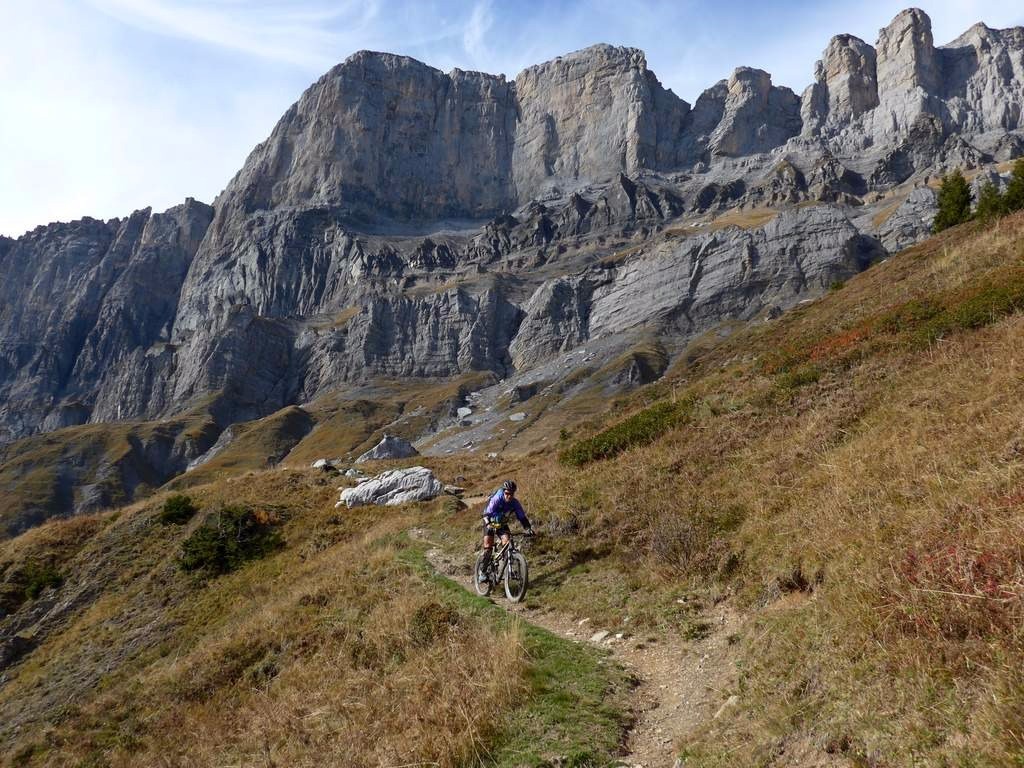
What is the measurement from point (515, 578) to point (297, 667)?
479 cm

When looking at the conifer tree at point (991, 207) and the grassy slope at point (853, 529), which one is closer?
the grassy slope at point (853, 529)

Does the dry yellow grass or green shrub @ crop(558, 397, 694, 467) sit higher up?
green shrub @ crop(558, 397, 694, 467)

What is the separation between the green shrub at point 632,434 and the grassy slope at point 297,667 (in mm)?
6157

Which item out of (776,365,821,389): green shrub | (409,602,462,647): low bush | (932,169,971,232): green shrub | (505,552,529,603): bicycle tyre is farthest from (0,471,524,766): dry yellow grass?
(932,169,971,232): green shrub

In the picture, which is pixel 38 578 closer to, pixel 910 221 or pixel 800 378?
pixel 800 378

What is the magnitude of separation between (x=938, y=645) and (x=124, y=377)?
209 meters

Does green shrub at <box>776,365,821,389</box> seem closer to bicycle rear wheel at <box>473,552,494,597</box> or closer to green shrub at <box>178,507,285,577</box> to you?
bicycle rear wheel at <box>473,552,494,597</box>

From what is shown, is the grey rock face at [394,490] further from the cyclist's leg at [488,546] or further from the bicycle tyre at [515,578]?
the bicycle tyre at [515,578]

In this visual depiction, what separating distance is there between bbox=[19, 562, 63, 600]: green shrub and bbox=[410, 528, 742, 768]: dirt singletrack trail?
2467 cm

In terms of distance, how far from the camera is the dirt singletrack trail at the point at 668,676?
265 inches

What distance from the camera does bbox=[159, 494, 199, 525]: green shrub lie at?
29312mm

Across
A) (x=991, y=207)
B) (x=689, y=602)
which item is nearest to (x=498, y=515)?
(x=689, y=602)

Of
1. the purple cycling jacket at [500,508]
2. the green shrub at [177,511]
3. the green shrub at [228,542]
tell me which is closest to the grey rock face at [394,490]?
the green shrub at [228,542]

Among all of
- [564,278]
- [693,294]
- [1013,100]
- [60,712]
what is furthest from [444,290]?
[1013,100]
